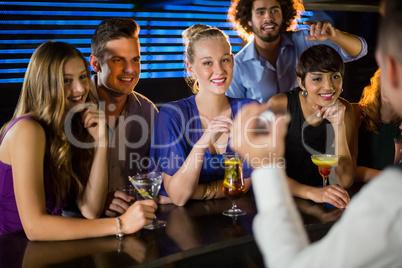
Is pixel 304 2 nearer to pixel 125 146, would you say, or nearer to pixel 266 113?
pixel 266 113

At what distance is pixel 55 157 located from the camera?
1.97 m

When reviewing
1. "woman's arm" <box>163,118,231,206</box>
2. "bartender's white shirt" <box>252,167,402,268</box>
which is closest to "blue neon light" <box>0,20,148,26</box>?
"woman's arm" <box>163,118,231,206</box>

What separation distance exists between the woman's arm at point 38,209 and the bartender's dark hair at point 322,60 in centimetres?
152

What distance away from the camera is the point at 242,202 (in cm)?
219

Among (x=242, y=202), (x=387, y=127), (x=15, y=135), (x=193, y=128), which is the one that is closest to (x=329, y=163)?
(x=242, y=202)

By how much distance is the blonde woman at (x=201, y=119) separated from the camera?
7.72 feet

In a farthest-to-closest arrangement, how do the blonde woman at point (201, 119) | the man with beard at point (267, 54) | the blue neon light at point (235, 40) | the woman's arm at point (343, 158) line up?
the blue neon light at point (235, 40), the man with beard at point (267, 54), the woman's arm at point (343, 158), the blonde woman at point (201, 119)

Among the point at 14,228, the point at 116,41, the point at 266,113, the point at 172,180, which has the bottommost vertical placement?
the point at 14,228

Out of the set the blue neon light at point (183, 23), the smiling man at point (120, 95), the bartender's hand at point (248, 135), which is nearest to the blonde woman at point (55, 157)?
the smiling man at point (120, 95)

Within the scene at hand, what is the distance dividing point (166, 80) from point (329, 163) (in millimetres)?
2250

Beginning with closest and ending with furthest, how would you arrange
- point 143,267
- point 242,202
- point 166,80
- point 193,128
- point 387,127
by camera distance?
point 143,267 < point 242,202 < point 193,128 < point 387,127 < point 166,80

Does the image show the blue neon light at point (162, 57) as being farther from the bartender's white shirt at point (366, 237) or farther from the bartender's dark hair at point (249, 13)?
the bartender's white shirt at point (366, 237)

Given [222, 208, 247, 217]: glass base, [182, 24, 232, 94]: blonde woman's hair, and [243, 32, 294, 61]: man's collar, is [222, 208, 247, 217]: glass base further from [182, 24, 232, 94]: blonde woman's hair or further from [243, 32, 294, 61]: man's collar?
[243, 32, 294, 61]: man's collar

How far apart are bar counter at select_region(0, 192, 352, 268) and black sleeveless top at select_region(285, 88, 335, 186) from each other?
2.52ft
